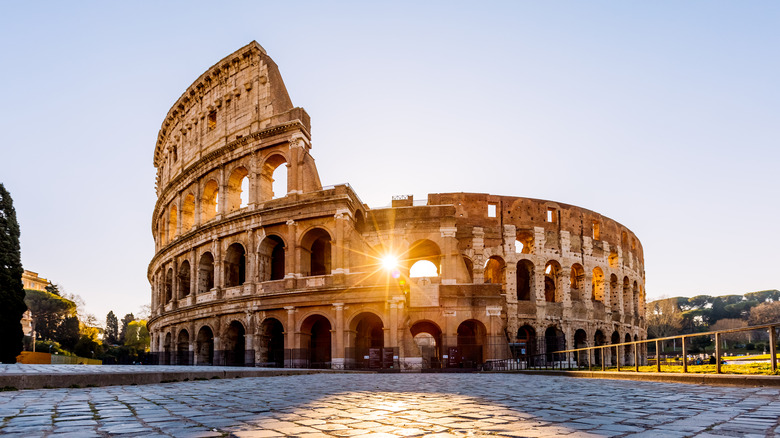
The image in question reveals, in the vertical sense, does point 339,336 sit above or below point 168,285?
below

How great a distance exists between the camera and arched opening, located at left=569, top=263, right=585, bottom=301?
32.2 meters

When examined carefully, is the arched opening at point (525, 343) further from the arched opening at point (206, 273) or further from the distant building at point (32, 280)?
the distant building at point (32, 280)

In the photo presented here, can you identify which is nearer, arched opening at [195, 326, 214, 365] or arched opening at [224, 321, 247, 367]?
arched opening at [224, 321, 247, 367]

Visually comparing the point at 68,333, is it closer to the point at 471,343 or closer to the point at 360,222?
the point at 360,222

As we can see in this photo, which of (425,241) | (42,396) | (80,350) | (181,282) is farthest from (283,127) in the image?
(80,350)

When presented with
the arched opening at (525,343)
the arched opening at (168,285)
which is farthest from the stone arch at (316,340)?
the arched opening at (168,285)

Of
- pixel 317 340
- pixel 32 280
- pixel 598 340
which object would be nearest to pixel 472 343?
pixel 317 340

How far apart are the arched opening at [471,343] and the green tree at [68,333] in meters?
42.1

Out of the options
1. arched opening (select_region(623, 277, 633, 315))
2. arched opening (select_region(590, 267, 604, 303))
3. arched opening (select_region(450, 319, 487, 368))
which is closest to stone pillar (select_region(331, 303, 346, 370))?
arched opening (select_region(450, 319, 487, 368))

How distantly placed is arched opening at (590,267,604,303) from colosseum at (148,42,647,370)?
0.14 m

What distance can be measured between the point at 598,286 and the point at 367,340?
636 inches

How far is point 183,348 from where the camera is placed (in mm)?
29141

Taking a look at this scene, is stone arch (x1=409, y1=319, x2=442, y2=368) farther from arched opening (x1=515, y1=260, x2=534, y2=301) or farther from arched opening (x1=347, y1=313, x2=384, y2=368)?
arched opening (x1=515, y1=260, x2=534, y2=301)

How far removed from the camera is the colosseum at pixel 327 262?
77.5 feet
